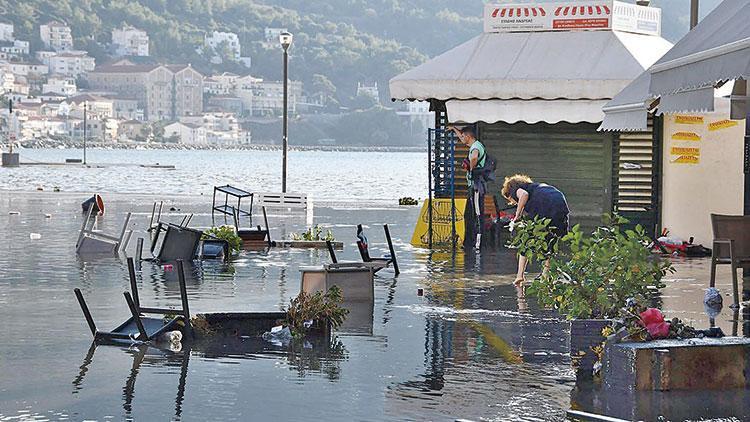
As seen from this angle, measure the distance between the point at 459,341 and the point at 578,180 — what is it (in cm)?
1304

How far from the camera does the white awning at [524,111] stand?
80.5 ft

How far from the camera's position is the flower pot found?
11016mm

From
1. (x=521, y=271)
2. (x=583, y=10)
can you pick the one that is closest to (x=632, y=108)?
(x=521, y=271)

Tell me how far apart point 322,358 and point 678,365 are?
306 centimetres

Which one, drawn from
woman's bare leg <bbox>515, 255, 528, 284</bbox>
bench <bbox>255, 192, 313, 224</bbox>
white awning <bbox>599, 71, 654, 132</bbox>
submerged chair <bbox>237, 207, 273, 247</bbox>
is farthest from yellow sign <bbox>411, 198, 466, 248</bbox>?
bench <bbox>255, 192, 313, 224</bbox>

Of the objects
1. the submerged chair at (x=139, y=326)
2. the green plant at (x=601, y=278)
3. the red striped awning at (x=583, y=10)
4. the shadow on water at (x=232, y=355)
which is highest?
the red striped awning at (x=583, y=10)

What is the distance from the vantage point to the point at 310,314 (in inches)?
521

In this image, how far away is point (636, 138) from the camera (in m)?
25.6

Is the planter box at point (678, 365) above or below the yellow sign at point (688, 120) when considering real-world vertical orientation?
below

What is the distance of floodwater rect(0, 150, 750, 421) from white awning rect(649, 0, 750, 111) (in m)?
2.25

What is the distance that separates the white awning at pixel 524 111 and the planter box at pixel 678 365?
14.0 metres

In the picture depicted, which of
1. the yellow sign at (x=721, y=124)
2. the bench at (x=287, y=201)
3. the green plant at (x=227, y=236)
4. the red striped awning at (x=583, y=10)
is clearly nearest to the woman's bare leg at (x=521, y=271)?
the green plant at (x=227, y=236)

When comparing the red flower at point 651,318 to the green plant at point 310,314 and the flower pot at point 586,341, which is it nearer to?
the flower pot at point 586,341

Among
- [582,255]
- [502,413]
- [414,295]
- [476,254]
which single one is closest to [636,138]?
[476,254]
